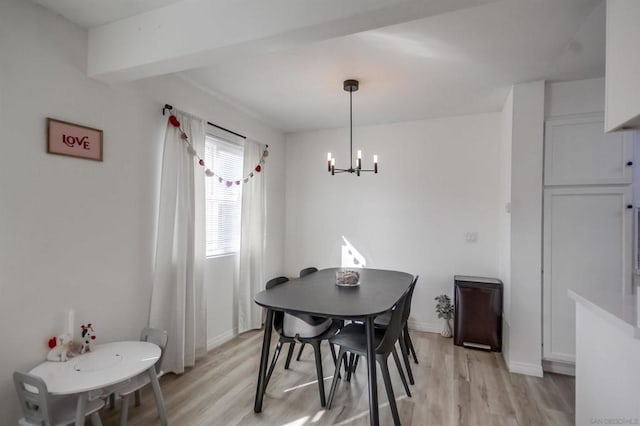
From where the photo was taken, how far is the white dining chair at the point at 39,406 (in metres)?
1.49

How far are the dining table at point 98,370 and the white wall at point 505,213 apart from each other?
304 centimetres

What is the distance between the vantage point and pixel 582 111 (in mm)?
2709

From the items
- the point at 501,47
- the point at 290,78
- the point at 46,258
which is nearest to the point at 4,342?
the point at 46,258

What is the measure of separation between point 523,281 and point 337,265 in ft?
7.38

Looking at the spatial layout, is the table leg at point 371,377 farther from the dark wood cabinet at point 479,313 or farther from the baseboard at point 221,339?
the baseboard at point 221,339

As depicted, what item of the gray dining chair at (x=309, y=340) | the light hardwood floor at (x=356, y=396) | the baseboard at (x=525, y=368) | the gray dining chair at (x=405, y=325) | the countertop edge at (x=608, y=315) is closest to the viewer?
the countertop edge at (x=608, y=315)

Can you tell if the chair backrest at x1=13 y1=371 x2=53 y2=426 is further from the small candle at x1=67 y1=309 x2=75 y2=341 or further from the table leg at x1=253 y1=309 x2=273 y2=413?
the table leg at x1=253 y1=309 x2=273 y2=413

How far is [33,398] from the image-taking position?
60.6 inches

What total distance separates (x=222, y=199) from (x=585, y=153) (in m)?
3.55

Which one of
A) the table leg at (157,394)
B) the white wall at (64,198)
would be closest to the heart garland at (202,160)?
the white wall at (64,198)

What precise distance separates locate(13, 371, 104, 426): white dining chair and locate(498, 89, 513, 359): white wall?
336cm

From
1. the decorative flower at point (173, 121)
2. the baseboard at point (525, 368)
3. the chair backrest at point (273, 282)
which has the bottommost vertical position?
the baseboard at point (525, 368)

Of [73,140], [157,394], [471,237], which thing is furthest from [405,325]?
[73,140]

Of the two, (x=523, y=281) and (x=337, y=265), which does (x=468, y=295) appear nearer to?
(x=523, y=281)
